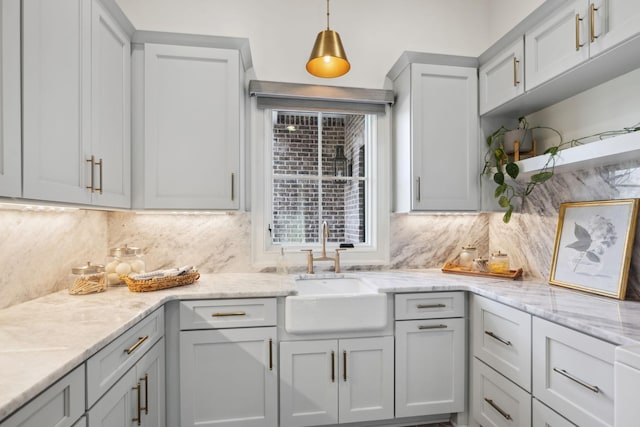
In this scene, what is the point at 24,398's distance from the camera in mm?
800

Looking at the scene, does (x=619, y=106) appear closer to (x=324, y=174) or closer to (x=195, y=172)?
(x=324, y=174)

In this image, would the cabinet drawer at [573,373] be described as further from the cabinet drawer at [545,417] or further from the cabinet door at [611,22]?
the cabinet door at [611,22]

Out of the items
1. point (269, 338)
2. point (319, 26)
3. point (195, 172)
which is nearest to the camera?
point (269, 338)

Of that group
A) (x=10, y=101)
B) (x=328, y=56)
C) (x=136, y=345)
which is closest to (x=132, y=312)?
(x=136, y=345)

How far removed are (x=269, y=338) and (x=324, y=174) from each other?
132cm

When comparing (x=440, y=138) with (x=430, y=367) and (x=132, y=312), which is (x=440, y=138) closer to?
(x=430, y=367)

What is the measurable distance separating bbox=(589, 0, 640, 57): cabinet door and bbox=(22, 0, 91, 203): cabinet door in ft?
7.41

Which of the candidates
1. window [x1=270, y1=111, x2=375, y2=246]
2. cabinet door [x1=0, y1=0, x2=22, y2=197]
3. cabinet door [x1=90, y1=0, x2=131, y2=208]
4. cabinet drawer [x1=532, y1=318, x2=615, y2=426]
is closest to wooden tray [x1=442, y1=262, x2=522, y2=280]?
window [x1=270, y1=111, x2=375, y2=246]

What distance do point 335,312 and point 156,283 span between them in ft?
3.23

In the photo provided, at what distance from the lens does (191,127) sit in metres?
2.10

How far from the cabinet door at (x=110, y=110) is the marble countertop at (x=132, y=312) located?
51cm

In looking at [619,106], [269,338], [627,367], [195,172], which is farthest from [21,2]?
[619,106]

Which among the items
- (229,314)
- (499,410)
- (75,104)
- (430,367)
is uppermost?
(75,104)

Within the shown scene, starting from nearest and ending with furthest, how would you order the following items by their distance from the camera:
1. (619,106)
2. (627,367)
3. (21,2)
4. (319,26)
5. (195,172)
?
(627,367), (21,2), (619,106), (195,172), (319,26)
